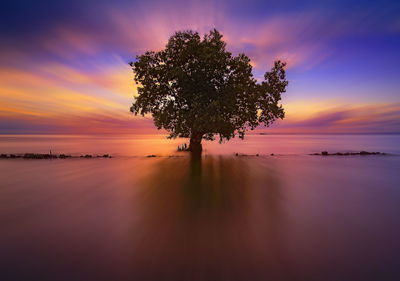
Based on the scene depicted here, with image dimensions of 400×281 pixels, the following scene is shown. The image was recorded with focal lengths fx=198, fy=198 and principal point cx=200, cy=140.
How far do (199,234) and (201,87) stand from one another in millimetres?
20807

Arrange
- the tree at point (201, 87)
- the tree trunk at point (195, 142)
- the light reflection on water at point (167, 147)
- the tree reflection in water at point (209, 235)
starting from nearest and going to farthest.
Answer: the tree reflection in water at point (209, 235) < the tree at point (201, 87) < the tree trunk at point (195, 142) < the light reflection on water at point (167, 147)

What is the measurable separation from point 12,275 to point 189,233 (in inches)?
149

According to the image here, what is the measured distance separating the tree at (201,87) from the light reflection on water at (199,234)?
14926 mm

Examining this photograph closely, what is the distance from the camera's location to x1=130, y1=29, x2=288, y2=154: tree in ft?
77.6

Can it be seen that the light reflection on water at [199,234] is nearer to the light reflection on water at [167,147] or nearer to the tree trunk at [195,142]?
the tree trunk at [195,142]

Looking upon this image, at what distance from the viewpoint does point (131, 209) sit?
25.0 ft

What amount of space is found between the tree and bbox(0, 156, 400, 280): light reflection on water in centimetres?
1493

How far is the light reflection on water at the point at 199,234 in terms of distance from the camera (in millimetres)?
4027

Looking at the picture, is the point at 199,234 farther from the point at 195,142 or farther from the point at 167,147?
the point at 167,147

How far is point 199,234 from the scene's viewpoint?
5.50 m

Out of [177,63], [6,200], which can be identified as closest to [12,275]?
→ [6,200]

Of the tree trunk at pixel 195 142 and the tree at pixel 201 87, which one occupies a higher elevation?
the tree at pixel 201 87

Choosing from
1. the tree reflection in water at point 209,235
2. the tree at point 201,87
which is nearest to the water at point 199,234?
the tree reflection in water at point 209,235

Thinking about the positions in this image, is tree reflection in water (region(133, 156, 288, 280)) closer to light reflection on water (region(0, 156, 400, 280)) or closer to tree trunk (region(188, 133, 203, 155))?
light reflection on water (region(0, 156, 400, 280))
